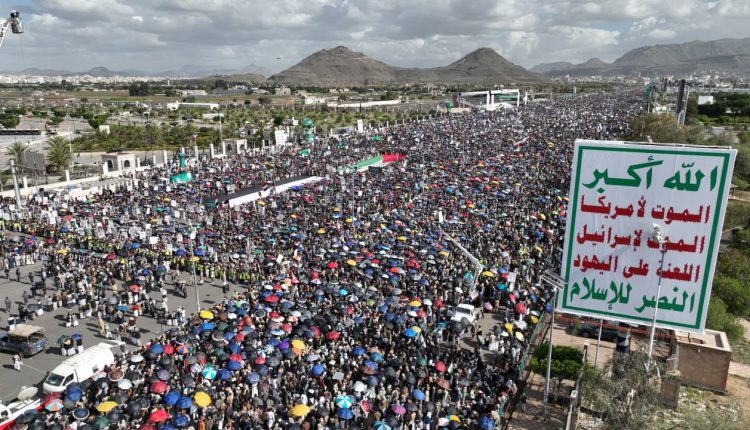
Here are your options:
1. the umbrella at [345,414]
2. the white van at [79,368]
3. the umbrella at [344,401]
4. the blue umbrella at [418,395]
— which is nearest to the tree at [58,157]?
the white van at [79,368]

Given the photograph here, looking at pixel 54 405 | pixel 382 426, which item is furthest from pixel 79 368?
pixel 382 426

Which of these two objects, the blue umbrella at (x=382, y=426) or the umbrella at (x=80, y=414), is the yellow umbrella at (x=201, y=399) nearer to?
the umbrella at (x=80, y=414)

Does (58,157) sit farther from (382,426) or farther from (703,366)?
(703,366)

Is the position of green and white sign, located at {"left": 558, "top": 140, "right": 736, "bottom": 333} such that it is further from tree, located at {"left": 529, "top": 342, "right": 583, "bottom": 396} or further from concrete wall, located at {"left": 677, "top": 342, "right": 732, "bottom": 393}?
concrete wall, located at {"left": 677, "top": 342, "right": 732, "bottom": 393}

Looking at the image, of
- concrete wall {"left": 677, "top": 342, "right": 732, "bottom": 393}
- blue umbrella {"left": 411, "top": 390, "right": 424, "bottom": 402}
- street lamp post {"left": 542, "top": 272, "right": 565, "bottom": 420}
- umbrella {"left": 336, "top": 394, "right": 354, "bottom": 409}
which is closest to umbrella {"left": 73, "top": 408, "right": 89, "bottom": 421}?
umbrella {"left": 336, "top": 394, "right": 354, "bottom": 409}

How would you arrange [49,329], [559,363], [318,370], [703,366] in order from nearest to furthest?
[318,370] → [559,363] → [703,366] → [49,329]
